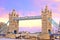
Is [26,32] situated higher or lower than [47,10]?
lower

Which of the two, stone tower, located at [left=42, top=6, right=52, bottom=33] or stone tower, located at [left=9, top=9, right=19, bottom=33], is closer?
stone tower, located at [left=42, top=6, right=52, bottom=33]

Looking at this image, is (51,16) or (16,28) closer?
(51,16)

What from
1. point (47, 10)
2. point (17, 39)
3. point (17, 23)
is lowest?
point (17, 39)

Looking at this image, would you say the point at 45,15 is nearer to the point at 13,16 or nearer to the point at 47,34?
the point at 47,34

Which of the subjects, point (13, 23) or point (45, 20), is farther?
point (13, 23)

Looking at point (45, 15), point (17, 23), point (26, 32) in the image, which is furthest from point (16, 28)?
point (45, 15)

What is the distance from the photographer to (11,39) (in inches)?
1036

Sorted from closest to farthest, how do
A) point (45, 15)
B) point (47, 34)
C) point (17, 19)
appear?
point (47, 34) → point (45, 15) → point (17, 19)

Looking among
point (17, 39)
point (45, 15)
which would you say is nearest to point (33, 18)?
point (45, 15)

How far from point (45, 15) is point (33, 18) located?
88.9 inches

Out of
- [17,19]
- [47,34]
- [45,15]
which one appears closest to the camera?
[47,34]

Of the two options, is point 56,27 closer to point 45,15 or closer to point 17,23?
point 45,15

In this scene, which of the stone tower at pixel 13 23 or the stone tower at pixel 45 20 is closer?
the stone tower at pixel 45 20

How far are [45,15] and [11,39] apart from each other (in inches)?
239
